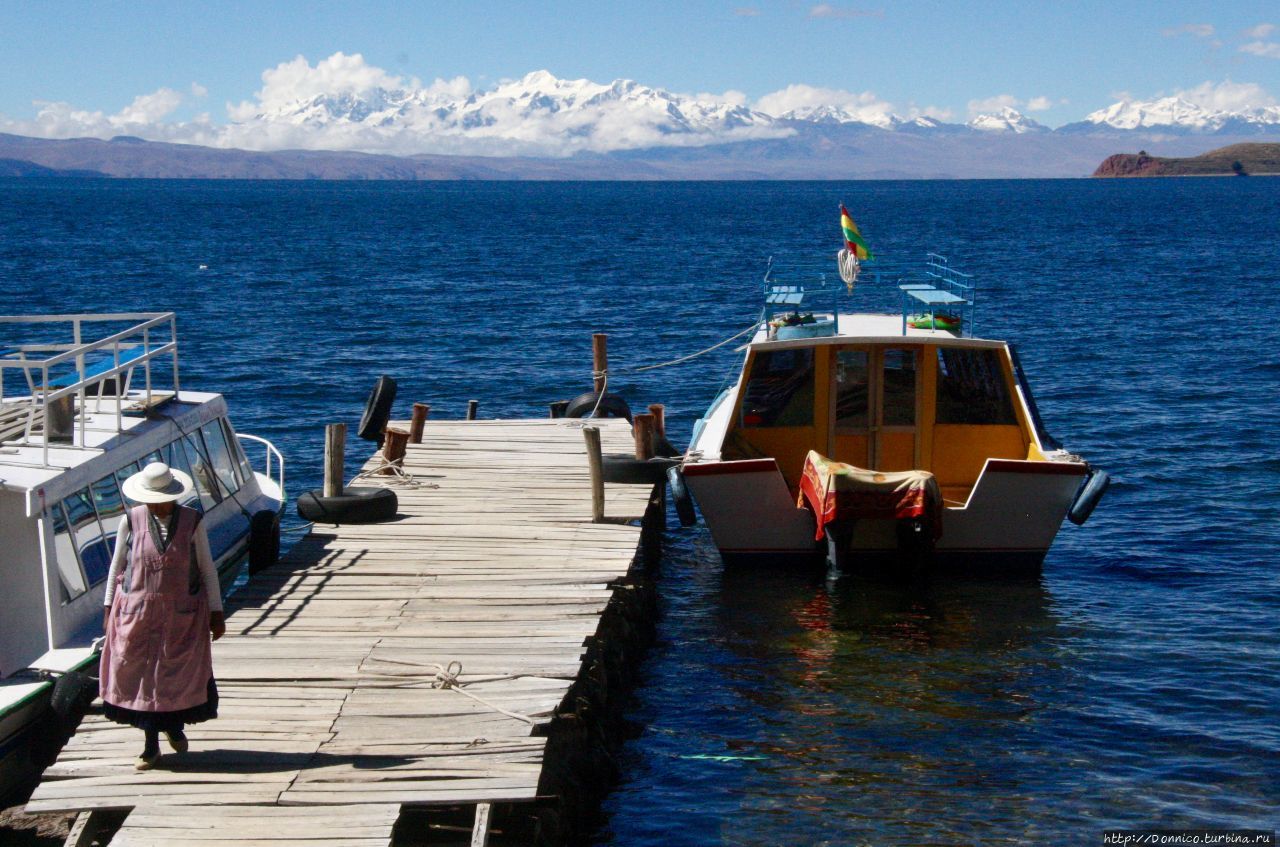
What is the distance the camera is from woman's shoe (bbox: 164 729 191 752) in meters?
9.52

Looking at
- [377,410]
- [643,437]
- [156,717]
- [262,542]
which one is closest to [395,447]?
[377,410]

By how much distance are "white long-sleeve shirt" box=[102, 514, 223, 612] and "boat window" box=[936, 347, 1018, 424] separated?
11.5 metres

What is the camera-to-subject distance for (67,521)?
11.9 m

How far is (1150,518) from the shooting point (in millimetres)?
22078

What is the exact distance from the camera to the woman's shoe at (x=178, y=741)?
9.52 m

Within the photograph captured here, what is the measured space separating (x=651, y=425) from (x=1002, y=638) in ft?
17.6

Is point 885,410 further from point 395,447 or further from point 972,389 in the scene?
point 395,447

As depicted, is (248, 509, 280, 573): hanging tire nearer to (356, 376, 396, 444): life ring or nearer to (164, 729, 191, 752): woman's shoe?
(356, 376, 396, 444): life ring

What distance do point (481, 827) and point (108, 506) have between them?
17.8ft

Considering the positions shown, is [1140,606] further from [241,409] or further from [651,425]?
[241,409]

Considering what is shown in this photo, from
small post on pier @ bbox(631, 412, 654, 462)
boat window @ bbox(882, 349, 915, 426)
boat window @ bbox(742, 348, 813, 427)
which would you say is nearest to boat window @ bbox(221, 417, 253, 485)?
small post on pier @ bbox(631, 412, 654, 462)

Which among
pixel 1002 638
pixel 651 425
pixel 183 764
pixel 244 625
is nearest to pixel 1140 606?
pixel 1002 638

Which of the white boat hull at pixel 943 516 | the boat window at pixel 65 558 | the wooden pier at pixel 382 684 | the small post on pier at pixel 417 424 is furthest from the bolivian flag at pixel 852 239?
the boat window at pixel 65 558

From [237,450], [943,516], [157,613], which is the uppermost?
[157,613]
